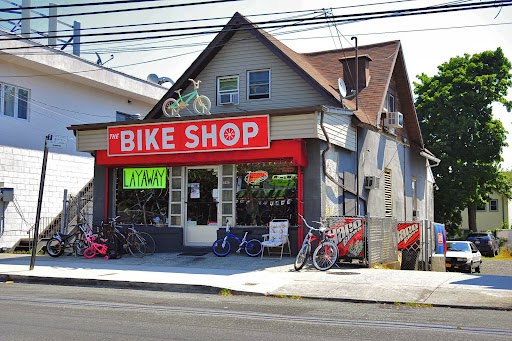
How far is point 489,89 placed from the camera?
1474 inches

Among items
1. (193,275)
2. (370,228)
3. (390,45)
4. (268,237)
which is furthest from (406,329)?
(390,45)

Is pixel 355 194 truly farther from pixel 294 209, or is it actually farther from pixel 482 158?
pixel 482 158

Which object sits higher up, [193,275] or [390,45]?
[390,45]

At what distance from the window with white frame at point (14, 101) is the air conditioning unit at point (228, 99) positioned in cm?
876

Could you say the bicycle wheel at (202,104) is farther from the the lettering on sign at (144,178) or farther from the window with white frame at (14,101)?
the window with white frame at (14,101)

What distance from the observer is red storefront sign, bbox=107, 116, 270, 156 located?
17500 millimetres

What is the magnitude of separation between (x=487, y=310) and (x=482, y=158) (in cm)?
2885

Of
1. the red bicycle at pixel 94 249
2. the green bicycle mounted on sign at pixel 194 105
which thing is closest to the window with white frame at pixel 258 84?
the green bicycle mounted on sign at pixel 194 105

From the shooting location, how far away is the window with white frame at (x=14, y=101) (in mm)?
24109

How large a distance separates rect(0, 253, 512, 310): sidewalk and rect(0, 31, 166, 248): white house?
5586 mm

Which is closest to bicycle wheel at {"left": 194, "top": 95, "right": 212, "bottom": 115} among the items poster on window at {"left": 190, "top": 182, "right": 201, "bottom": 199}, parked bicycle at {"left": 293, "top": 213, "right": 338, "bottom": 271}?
poster on window at {"left": 190, "top": 182, "right": 201, "bottom": 199}

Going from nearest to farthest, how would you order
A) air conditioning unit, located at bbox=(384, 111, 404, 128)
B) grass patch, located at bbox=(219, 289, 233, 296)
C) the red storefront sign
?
grass patch, located at bbox=(219, 289, 233, 296), the red storefront sign, air conditioning unit, located at bbox=(384, 111, 404, 128)

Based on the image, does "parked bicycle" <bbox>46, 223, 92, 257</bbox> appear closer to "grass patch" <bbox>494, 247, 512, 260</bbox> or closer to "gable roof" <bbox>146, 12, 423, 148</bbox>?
"gable roof" <bbox>146, 12, 423, 148</bbox>

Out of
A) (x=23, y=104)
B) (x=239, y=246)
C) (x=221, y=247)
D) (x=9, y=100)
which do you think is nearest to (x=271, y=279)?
(x=239, y=246)
